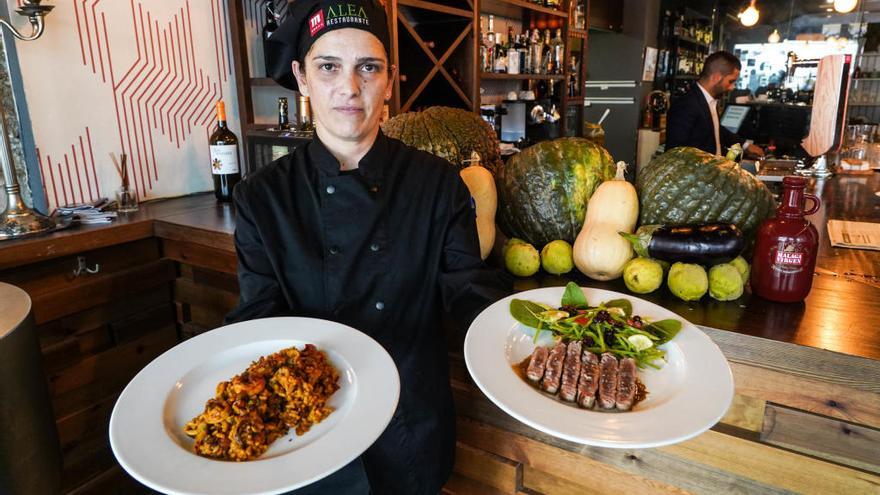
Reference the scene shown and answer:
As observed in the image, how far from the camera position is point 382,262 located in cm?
129

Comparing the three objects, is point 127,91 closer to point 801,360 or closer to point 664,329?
point 664,329

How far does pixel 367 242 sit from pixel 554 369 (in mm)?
528

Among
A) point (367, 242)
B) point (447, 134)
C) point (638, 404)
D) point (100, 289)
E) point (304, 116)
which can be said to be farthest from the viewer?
point (304, 116)

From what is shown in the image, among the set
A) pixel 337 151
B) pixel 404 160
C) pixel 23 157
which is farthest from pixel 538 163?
pixel 23 157

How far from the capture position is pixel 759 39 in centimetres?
796

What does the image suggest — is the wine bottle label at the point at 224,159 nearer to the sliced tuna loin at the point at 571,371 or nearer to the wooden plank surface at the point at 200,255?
the wooden plank surface at the point at 200,255

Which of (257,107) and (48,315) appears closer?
(48,315)

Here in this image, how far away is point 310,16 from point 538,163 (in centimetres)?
75

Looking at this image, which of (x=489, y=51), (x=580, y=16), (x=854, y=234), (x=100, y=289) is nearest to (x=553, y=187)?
(x=854, y=234)

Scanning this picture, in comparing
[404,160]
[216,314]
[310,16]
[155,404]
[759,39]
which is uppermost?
[759,39]

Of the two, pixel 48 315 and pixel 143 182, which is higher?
pixel 143 182

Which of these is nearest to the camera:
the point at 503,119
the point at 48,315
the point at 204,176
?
the point at 48,315

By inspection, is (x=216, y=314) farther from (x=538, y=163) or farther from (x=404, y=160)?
(x=538, y=163)

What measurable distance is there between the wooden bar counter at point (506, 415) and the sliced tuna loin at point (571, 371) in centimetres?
18
